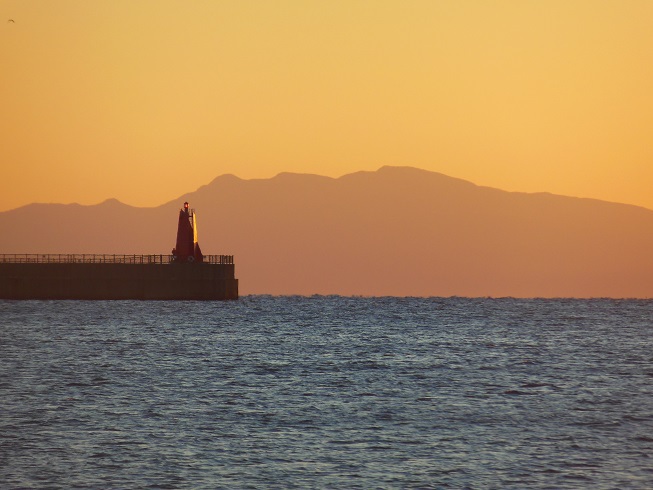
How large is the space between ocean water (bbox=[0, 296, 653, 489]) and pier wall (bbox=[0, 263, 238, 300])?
5634cm

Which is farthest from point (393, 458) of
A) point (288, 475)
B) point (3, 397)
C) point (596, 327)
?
point (596, 327)

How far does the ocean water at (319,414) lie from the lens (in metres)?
28.4

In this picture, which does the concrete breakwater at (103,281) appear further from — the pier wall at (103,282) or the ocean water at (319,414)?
the ocean water at (319,414)

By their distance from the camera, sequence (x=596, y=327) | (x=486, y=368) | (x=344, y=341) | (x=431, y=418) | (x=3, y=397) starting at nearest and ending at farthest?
(x=431, y=418), (x=3, y=397), (x=486, y=368), (x=344, y=341), (x=596, y=327)

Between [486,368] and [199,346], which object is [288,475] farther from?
[199,346]

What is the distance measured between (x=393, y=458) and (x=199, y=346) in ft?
145

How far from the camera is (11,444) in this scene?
31828mm

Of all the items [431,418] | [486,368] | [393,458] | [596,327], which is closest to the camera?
[393,458]

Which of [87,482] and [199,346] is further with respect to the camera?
[199,346]

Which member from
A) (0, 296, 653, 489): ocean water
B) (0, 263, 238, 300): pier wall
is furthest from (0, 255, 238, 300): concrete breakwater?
(0, 296, 653, 489): ocean water

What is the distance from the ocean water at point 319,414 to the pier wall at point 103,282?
5634cm

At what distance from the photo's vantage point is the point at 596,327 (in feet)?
372

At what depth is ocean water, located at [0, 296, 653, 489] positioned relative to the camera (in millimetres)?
28375

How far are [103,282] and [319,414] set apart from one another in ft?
338
